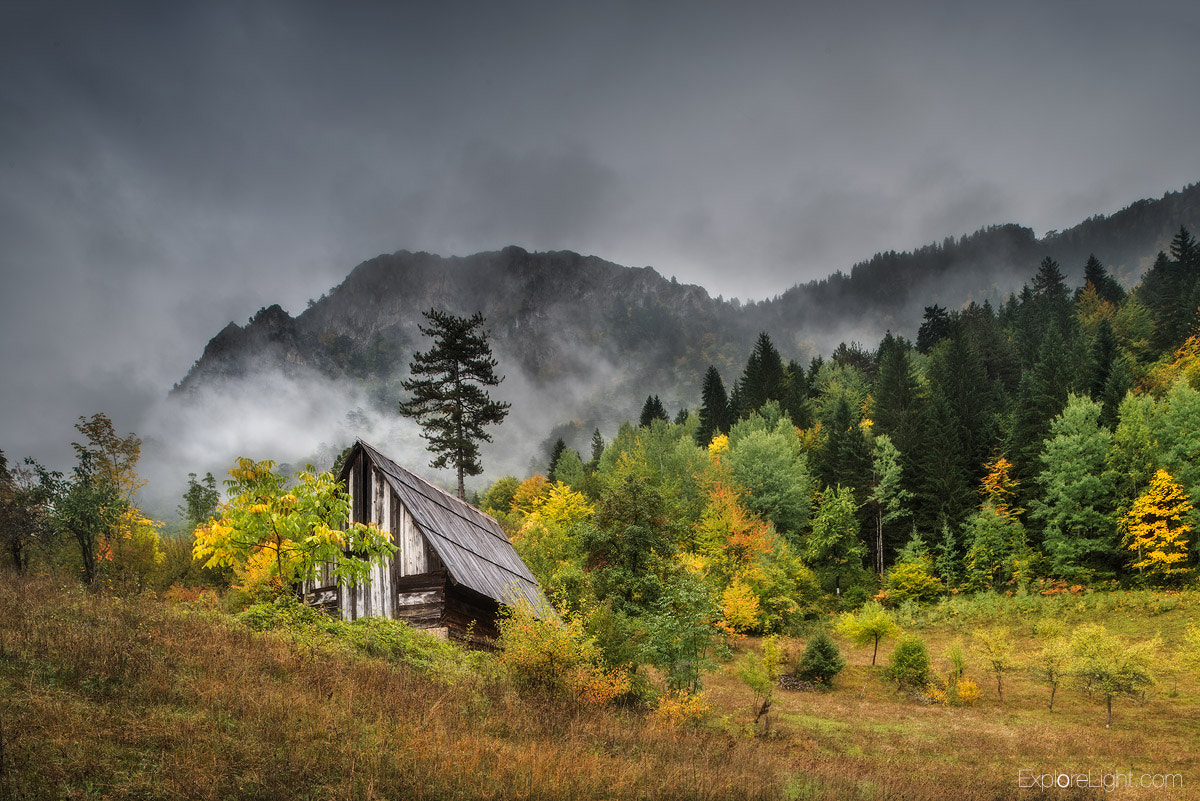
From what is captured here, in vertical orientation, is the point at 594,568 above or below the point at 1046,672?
above

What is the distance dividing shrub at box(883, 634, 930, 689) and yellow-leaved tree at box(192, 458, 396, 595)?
28554mm

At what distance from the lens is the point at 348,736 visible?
27.2ft

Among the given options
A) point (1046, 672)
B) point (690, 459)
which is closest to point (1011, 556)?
point (1046, 672)

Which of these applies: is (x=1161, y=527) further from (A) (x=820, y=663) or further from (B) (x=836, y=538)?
(A) (x=820, y=663)

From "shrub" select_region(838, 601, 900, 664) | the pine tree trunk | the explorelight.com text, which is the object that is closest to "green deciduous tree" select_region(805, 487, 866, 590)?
the pine tree trunk

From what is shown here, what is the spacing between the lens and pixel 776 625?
44156mm

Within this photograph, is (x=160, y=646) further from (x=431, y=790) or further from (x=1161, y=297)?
(x=1161, y=297)

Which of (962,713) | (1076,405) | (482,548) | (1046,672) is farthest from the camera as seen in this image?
(1076,405)

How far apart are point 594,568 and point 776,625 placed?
2002cm

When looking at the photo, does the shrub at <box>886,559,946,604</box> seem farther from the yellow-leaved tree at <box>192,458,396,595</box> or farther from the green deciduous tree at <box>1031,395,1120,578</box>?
the yellow-leaved tree at <box>192,458,396,595</box>

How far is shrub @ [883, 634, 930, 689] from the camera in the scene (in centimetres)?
3167

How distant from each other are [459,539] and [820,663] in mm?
20698

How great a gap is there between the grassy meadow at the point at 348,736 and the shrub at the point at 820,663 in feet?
40.5

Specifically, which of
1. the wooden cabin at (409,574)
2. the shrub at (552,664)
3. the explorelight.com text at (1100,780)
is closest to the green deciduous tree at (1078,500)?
the explorelight.com text at (1100,780)
